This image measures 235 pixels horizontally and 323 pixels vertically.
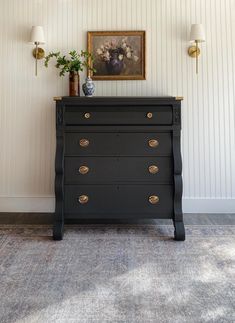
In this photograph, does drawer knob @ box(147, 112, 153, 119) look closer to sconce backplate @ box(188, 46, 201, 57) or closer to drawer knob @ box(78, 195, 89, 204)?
drawer knob @ box(78, 195, 89, 204)

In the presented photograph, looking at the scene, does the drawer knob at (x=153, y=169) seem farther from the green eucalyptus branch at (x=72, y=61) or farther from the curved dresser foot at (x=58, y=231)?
the green eucalyptus branch at (x=72, y=61)

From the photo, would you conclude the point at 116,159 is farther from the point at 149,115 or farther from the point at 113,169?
the point at 149,115

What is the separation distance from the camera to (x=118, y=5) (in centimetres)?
309

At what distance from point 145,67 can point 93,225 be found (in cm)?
171

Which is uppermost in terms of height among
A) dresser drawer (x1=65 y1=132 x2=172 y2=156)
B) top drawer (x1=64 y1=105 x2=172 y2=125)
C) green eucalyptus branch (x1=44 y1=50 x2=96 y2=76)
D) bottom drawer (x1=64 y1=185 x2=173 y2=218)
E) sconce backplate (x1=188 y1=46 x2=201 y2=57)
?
sconce backplate (x1=188 y1=46 x2=201 y2=57)

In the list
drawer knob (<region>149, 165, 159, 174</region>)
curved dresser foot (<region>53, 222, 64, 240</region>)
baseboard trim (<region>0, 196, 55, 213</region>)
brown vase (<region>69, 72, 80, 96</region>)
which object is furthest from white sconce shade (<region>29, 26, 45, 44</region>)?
curved dresser foot (<region>53, 222, 64, 240</region>)

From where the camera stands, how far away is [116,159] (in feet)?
8.08

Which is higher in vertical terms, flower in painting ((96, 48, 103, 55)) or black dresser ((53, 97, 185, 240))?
flower in painting ((96, 48, 103, 55))

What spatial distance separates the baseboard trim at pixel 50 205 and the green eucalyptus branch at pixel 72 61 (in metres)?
1.36

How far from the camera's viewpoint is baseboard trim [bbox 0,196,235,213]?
10.2ft

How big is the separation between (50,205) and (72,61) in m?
1.52

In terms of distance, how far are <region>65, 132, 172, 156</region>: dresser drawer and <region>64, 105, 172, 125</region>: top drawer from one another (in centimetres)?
10

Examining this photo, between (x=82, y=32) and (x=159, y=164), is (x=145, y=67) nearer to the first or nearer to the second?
(x=82, y=32)

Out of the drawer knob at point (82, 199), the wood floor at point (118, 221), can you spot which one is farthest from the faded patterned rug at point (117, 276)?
the drawer knob at point (82, 199)
